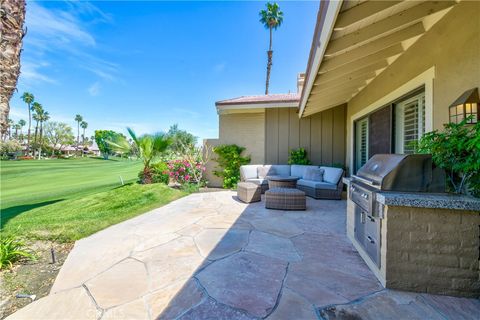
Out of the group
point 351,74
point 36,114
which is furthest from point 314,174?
point 36,114

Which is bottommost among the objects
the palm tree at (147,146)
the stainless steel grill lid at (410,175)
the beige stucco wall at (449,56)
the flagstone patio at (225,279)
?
the flagstone patio at (225,279)

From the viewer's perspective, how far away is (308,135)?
8.75 metres

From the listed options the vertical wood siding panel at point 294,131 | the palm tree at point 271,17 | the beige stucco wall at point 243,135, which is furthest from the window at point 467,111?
the palm tree at point 271,17

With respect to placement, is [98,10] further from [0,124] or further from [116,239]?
[116,239]

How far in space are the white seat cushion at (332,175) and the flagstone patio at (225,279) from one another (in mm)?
2885

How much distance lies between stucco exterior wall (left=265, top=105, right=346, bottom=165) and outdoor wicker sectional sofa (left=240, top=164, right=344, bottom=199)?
3.46 ft

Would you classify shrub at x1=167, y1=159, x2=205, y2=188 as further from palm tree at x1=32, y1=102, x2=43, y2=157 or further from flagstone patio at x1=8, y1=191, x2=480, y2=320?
palm tree at x1=32, y1=102, x2=43, y2=157

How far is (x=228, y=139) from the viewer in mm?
9492

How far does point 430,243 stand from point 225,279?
2.16 meters

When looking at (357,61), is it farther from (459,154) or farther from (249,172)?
(249,172)

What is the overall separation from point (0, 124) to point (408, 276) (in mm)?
5556

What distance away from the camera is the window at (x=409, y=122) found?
11.9 ft

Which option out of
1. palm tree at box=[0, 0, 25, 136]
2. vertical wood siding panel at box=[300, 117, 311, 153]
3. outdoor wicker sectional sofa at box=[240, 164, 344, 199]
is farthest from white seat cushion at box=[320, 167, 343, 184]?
palm tree at box=[0, 0, 25, 136]

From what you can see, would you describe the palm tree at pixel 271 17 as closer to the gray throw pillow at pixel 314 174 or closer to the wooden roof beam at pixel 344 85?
the wooden roof beam at pixel 344 85
